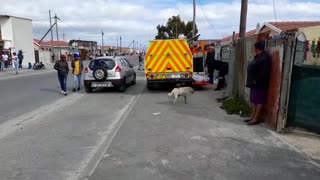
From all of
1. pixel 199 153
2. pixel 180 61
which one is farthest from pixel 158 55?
pixel 199 153

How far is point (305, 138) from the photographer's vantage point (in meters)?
7.24

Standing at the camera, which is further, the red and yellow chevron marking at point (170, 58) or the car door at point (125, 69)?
the car door at point (125, 69)

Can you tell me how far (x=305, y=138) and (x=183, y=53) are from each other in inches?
361

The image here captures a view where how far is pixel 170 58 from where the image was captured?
15836mm

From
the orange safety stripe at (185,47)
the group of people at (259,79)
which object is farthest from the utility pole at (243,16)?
the group of people at (259,79)

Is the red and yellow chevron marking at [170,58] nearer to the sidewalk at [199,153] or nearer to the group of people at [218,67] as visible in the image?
the group of people at [218,67]

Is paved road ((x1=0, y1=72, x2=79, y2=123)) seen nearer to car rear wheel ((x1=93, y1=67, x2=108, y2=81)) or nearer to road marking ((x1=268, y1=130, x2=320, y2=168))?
car rear wheel ((x1=93, y1=67, x2=108, y2=81))

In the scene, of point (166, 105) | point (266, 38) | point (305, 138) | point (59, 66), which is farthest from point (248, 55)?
point (59, 66)

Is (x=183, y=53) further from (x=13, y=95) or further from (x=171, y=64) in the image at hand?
(x=13, y=95)

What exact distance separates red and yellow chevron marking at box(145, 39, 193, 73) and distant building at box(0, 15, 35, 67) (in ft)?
121

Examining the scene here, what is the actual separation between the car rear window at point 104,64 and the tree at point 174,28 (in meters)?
52.4

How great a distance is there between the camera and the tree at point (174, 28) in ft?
227

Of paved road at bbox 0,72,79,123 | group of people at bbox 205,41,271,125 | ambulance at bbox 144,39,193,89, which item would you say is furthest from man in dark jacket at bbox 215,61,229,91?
group of people at bbox 205,41,271,125

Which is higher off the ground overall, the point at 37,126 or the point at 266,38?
the point at 266,38
